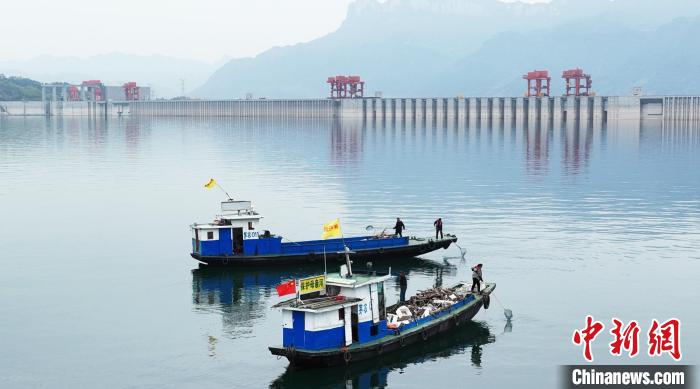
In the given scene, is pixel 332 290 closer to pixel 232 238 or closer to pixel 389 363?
pixel 389 363

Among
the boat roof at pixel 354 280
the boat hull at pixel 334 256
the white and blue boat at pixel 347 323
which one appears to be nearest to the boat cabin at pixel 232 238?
the boat hull at pixel 334 256

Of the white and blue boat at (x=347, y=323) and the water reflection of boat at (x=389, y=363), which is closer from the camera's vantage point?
the water reflection of boat at (x=389, y=363)

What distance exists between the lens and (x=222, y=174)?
117m

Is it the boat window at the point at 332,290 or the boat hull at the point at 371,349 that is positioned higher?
the boat window at the point at 332,290

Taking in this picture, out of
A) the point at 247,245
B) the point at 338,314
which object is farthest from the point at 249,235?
the point at 338,314

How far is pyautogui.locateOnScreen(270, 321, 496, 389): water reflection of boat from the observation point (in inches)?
1430

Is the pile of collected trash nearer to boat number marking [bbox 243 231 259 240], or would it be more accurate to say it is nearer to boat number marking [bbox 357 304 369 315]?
boat number marking [bbox 357 304 369 315]

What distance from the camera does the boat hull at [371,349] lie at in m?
36.6

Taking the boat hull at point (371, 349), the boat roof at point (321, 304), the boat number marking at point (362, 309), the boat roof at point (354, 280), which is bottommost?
the boat hull at point (371, 349)

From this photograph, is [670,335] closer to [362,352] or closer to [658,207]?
[362,352]

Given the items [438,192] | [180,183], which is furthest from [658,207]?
[180,183]

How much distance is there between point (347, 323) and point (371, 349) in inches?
67.0

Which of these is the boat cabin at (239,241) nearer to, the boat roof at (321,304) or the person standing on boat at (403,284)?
the person standing on boat at (403,284)

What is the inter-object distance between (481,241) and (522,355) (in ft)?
85.5
